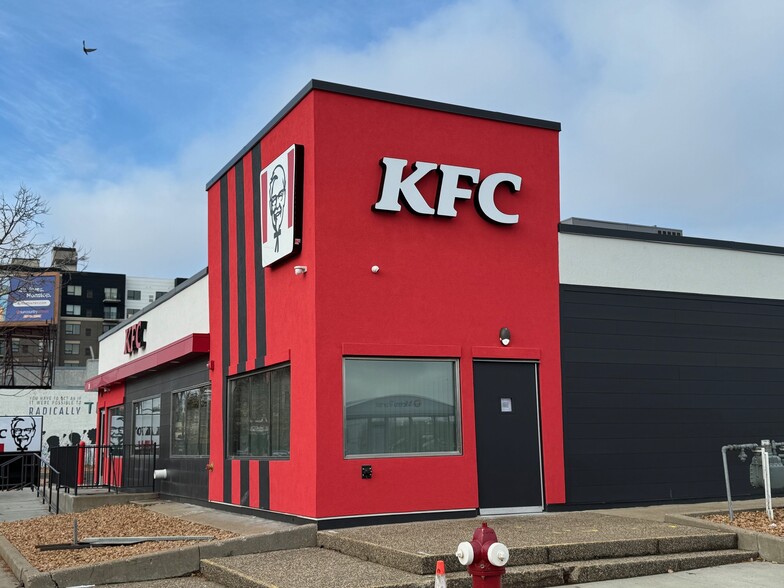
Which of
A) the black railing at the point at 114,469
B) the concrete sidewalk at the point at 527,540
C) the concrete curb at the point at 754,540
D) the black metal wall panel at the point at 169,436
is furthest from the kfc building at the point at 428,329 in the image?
the black railing at the point at 114,469

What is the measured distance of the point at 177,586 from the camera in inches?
365

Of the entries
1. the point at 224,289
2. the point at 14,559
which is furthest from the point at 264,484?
the point at 224,289

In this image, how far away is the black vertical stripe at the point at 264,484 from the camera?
42.0ft

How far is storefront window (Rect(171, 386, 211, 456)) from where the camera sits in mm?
16281

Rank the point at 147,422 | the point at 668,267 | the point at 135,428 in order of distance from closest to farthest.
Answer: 1. the point at 668,267
2. the point at 147,422
3. the point at 135,428

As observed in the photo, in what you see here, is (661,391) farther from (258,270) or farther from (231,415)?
(231,415)

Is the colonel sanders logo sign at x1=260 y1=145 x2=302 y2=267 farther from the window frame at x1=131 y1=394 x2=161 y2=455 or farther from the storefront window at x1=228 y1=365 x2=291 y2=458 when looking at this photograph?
the window frame at x1=131 y1=394 x2=161 y2=455

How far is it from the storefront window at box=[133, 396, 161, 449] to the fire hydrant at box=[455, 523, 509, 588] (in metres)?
14.2

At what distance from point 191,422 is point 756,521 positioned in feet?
35.1

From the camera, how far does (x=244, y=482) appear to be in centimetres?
1380

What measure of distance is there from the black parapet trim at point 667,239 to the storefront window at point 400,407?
10.6 ft

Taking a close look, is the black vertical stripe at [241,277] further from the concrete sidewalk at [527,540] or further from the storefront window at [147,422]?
the storefront window at [147,422]

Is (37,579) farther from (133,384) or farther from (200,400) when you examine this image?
(133,384)

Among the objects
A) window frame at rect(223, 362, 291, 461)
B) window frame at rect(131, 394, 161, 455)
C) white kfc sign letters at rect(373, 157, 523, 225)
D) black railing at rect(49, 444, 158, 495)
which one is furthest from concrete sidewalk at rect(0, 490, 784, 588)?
window frame at rect(131, 394, 161, 455)
